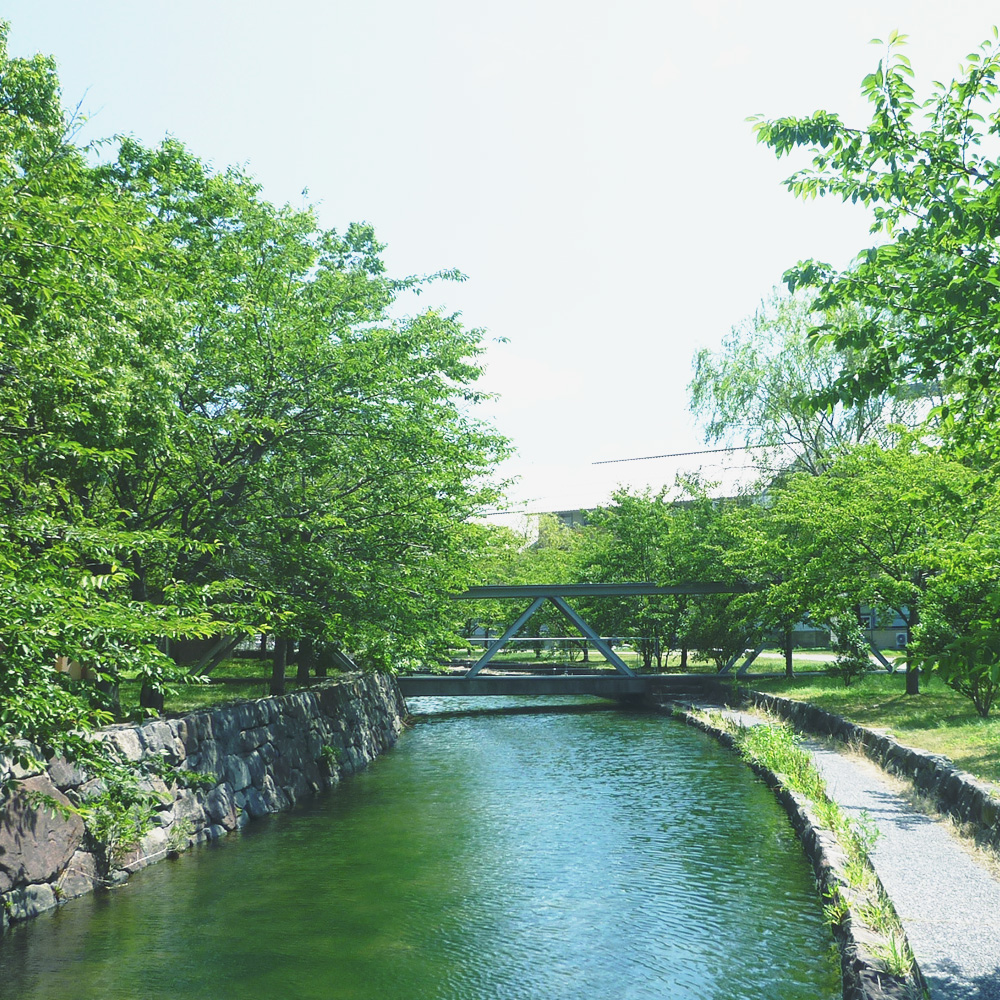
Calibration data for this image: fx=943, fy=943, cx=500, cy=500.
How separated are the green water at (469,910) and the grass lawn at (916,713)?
251 cm

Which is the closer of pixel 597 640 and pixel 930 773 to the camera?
pixel 930 773

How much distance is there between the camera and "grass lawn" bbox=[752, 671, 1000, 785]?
12.6m

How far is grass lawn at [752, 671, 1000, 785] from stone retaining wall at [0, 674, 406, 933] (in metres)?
8.33

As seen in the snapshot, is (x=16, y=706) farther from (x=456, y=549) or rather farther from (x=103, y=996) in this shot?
(x=456, y=549)

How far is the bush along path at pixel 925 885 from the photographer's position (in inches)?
233

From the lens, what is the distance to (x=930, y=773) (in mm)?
11367

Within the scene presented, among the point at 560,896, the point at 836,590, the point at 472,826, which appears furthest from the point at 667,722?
the point at 560,896

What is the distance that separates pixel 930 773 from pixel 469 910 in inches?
234

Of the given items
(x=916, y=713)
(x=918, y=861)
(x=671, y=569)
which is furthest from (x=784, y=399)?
(x=918, y=861)

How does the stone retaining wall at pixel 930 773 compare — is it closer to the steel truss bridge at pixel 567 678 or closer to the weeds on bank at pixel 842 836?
the weeds on bank at pixel 842 836

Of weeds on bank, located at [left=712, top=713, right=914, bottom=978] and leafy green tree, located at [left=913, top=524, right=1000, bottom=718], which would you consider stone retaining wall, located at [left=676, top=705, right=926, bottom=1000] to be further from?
leafy green tree, located at [left=913, top=524, right=1000, bottom=718]

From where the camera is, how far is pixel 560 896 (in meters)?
9.57

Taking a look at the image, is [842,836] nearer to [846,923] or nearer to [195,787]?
[846,923]

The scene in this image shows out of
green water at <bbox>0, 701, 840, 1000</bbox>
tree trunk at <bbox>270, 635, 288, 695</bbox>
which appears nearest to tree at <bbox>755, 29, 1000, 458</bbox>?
green water at <bbox>0, 701, 840, 1000</bbox>
